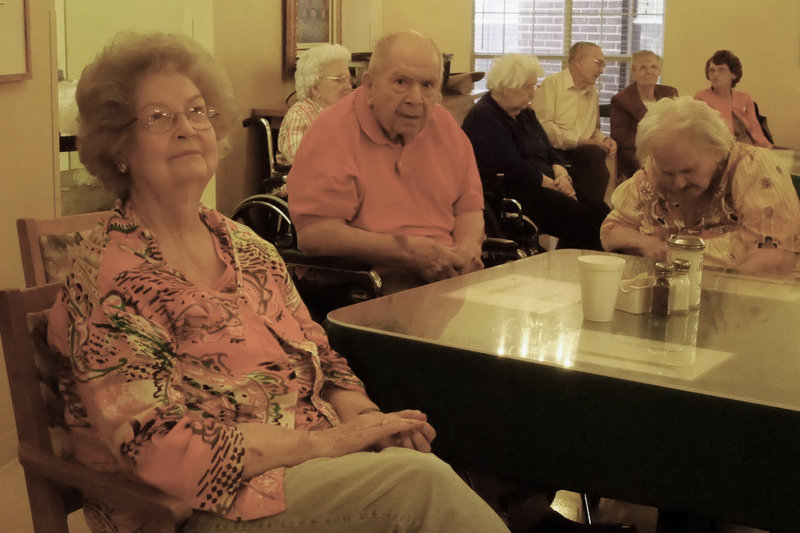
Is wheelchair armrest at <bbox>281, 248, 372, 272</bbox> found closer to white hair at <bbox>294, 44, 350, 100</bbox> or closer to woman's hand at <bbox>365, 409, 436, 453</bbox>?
woman's hand at <bbox>365, 409, 436, 453</bbox>

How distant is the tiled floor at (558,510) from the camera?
2459mm

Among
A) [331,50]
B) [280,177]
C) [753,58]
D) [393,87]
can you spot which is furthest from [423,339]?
[753,58]

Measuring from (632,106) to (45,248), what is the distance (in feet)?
18.6

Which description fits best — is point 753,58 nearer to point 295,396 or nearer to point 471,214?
point 471,214

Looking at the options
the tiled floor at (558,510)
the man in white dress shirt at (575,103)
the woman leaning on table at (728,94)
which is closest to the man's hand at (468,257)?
the tiled floor at (558,510)

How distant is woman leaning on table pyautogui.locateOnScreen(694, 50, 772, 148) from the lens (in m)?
6.94

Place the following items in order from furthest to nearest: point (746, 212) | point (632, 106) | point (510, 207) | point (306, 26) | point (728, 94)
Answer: point (728, 94), point (632, 106), point (306, 26), point (510, 207), point (746, 212)

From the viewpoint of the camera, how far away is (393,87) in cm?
271

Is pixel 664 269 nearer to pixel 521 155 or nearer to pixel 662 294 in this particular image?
pixel 662 294

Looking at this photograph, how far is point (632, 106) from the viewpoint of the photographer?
22.2 feet

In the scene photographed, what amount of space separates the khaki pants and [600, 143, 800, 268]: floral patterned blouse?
1.47 metres

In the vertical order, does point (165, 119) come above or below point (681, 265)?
above

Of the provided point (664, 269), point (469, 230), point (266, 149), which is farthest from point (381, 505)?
point (266, 149)

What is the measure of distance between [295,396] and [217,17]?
368cm
